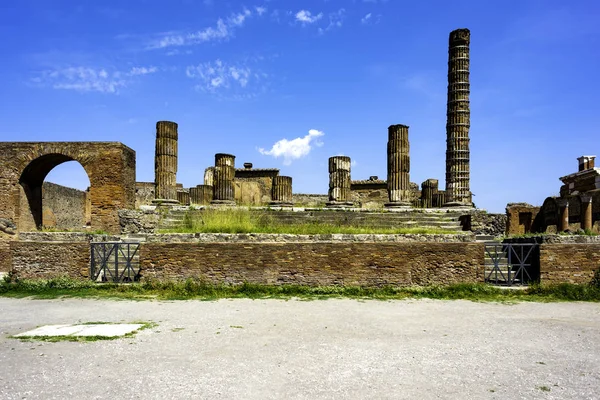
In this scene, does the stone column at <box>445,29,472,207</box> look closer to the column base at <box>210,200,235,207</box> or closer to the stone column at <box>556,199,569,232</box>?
the stone column at <box>556,199,569,232</box>

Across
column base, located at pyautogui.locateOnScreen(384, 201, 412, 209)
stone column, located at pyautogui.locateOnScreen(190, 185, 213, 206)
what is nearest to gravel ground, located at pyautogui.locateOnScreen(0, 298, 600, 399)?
column base, located at pyautogui.locateOnScreen(384, 201, 412, 209)

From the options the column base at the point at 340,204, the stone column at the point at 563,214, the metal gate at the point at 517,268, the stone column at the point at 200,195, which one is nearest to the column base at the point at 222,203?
the stone column at the point at 200,195

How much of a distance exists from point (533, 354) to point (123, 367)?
4.29 m

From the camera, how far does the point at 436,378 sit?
154 inches

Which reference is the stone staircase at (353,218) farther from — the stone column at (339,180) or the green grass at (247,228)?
the stone column at (339,180)

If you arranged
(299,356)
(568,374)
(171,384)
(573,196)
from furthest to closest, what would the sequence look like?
1. (573,196)
2. (299,356)
3. (568,374)
4. (171,384)

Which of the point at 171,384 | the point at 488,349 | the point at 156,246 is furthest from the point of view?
the point at 156,246

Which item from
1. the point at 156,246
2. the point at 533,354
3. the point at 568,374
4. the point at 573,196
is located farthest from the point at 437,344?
the point at 573,196

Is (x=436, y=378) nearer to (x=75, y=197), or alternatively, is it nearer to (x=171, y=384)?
(x=171, y=384)

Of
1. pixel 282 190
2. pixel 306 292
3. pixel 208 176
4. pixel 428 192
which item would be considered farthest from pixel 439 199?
pixel 208 176

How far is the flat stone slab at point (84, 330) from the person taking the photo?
17.8 ft

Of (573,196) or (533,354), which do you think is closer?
(533,354)

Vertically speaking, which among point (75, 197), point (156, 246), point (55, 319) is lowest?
point (55, 319)

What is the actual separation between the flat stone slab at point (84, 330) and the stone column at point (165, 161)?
10.1m
